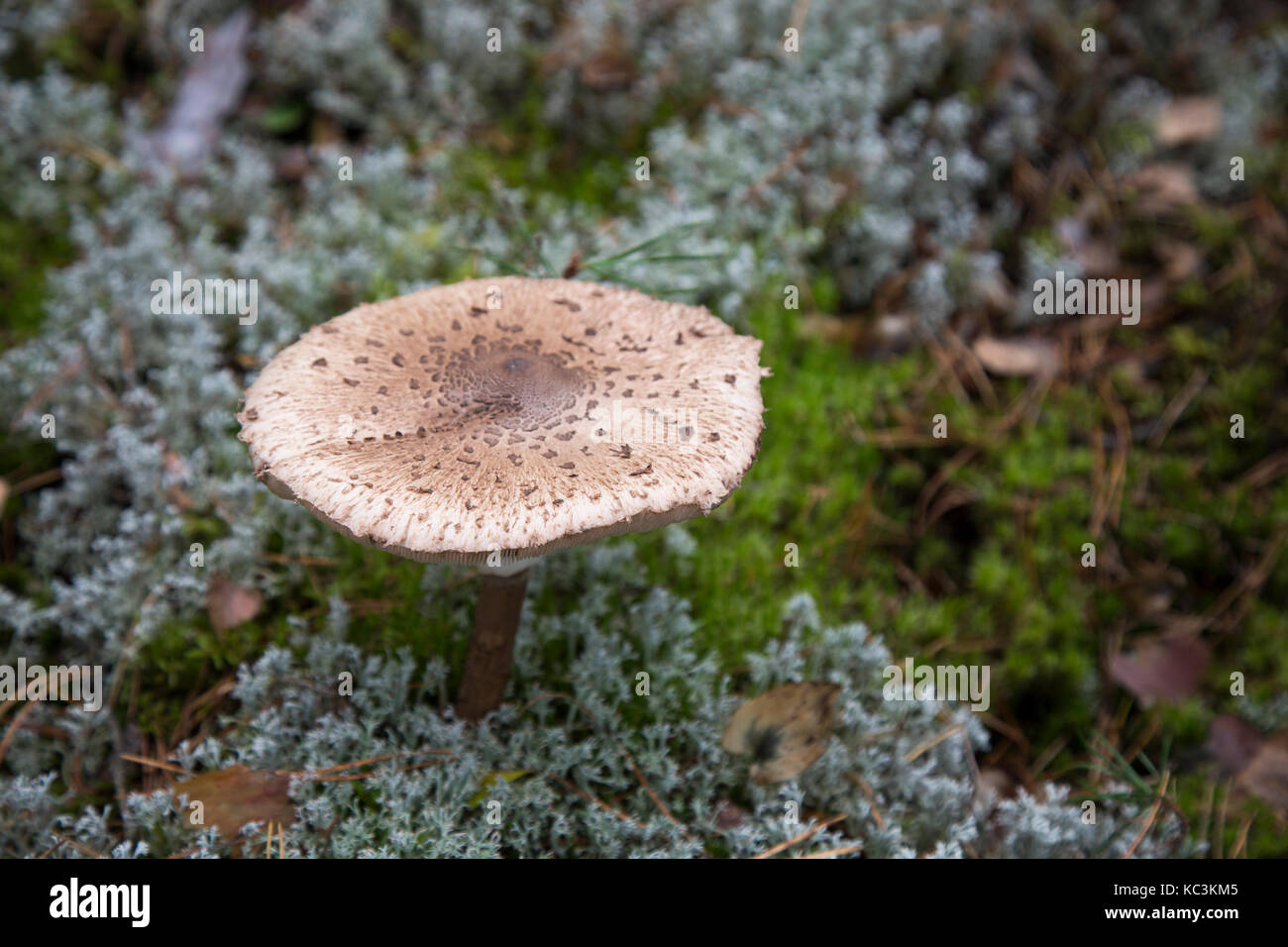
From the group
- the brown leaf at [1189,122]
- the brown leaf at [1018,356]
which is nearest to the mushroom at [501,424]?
the brown leaf at [1018,356]

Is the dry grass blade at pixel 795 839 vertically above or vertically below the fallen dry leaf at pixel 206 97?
below

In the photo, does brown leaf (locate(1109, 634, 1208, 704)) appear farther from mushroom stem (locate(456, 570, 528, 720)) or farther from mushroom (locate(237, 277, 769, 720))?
mushroom stem (locate(456, 570, 528, 720))

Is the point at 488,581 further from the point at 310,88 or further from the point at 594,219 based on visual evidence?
the point at 310,88

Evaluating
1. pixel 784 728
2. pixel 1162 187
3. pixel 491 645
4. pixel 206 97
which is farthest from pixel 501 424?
pixel 1162 187

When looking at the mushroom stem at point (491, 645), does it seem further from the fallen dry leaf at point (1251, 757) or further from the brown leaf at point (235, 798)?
the fallen dry leaf at point (1251, 757)

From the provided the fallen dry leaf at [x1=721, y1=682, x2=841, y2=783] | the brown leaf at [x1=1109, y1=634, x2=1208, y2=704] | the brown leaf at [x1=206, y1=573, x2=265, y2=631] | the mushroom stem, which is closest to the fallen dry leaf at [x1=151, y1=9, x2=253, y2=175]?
the brown leaf at [x1=206, y1=573, x2=265, y2=631]
